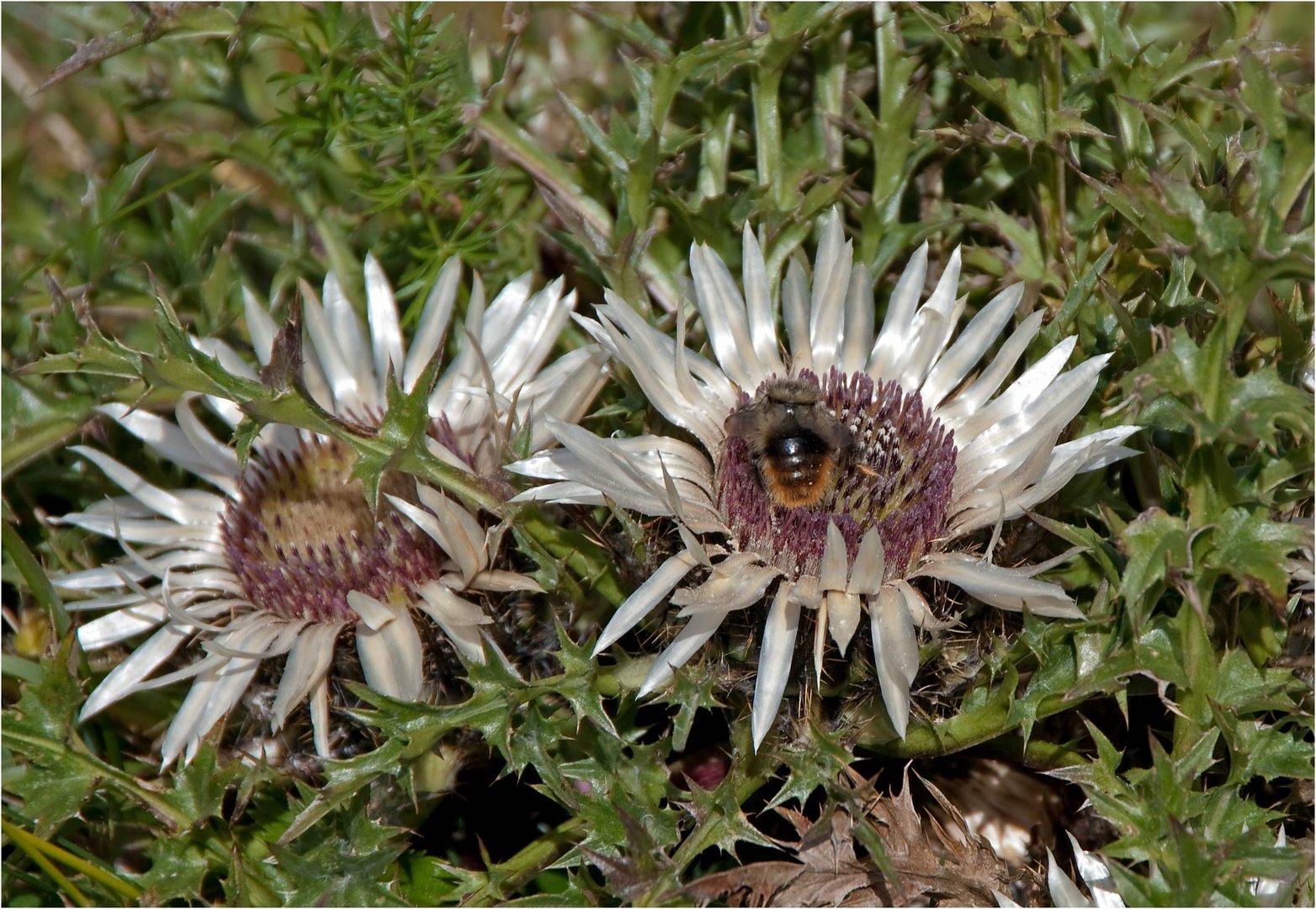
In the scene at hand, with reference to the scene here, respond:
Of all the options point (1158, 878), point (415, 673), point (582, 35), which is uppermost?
point (582, 35)

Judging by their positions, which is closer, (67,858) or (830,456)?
(830,456)

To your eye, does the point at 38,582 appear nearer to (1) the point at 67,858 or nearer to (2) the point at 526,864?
(1) the point at 67,858

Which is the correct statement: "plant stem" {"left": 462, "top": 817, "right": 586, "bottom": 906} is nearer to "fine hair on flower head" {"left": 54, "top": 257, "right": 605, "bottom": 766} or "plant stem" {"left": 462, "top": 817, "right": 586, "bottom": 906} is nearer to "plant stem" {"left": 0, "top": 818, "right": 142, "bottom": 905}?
"fine hair on flower head" {"left": 54, "top": 257, "right": 605, "bottom": 766}

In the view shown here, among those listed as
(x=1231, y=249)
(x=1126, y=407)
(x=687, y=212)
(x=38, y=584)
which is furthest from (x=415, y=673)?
(x=1231, y=249)

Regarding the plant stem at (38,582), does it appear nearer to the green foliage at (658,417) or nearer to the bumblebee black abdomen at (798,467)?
the green foliage at (658,417)

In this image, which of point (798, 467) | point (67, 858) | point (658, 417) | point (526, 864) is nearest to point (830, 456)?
point (798, 467)

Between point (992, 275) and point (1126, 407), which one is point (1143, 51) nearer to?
point (992, 275)
